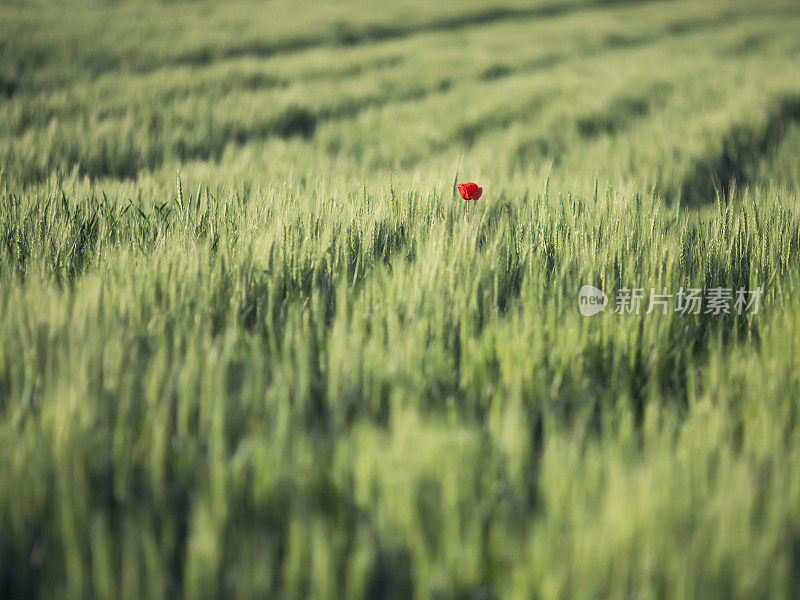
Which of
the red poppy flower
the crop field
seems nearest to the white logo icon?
the crop field

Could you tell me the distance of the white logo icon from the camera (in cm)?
101

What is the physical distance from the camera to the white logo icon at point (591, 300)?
1008 millimetres

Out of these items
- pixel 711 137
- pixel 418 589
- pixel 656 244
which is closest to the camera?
pixel 418 589

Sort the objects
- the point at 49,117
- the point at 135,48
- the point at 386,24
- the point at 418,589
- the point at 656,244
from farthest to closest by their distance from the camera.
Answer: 1. the point at 386,24
2. the point at 135,48
3. the point at 49,117
4. the point at 656,244
5. the point at 418,589

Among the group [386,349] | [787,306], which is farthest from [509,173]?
[386,349]

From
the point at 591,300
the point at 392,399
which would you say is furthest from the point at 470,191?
the point at 392,399

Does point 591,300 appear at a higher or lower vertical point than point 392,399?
higher

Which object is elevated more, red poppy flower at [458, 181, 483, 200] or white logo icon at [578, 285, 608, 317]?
red poppy flower at [458, 181, 483, 200]

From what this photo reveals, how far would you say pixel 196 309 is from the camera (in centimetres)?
93

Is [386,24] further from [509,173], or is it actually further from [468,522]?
[468,522]

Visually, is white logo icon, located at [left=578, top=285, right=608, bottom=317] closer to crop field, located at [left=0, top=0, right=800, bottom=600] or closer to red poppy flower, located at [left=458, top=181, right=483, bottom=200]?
crop field, located at [left=0, top=0, right=800, bottom=600]

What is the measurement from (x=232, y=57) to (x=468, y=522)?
732 centimetres

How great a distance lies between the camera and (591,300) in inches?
41.3

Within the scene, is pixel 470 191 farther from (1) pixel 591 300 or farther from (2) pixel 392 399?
(2) pixel 392 399
